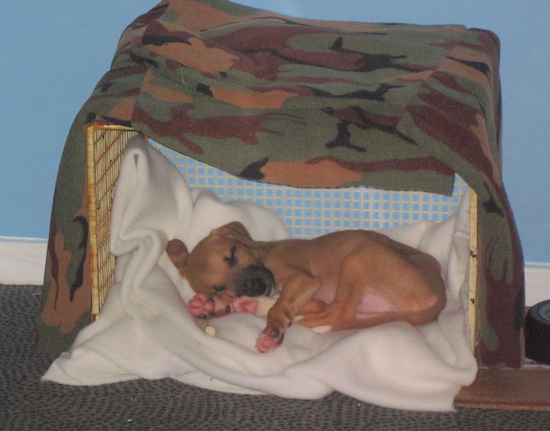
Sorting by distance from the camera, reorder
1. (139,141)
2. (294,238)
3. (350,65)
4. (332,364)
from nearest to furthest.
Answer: (332,364) < (350,65) < (139,141) < (294,238)

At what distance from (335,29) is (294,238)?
0.71m

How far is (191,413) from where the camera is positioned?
88.5 inches

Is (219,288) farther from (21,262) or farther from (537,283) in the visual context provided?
(537,283)

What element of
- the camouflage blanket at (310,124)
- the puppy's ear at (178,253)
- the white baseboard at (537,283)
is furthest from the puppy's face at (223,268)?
the white baseboard at (537,283)

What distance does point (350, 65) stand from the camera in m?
2.54

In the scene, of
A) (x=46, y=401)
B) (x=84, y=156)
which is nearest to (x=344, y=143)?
(x=84, y=156)

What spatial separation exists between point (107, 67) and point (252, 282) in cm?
95

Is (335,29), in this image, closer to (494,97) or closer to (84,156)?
(494,97)

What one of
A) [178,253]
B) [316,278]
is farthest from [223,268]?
[316,278]

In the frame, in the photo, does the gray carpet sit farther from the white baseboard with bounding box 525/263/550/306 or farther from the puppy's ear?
the white baseboard with bounding box 525/263/550/306

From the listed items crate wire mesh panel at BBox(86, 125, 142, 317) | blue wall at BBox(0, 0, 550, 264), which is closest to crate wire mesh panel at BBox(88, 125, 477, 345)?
crate wire mesh panel at BBox(86, 125, 142, 317)

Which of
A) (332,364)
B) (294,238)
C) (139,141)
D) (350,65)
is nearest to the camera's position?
(332,364)

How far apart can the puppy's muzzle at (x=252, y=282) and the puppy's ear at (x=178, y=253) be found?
0.18 m

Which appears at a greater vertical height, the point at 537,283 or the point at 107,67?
the point at 107,67
